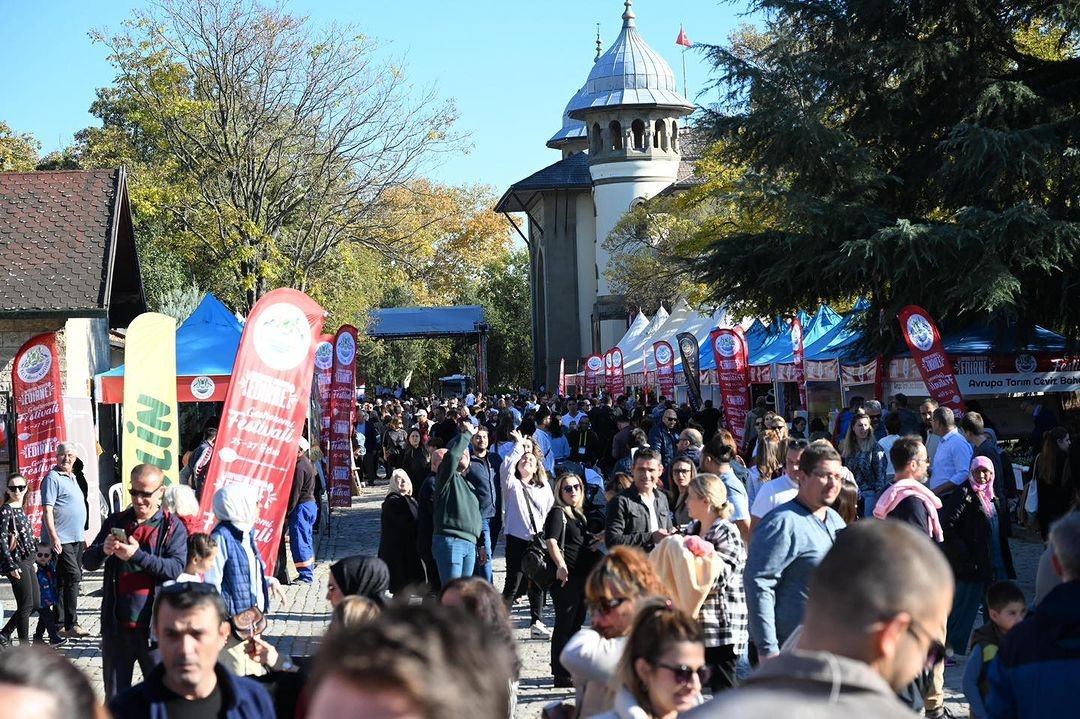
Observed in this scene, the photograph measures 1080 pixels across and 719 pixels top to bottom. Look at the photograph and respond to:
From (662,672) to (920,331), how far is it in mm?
14878

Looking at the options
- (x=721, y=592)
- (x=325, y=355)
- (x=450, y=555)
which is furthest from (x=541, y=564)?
(x=325, y=355)

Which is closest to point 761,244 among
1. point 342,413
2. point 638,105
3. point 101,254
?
point 342,413

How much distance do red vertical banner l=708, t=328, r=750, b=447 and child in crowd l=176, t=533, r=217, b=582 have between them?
1698cm

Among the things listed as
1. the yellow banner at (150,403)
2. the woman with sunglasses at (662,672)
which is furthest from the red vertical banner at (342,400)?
the woman with sunglasses at (662,672)

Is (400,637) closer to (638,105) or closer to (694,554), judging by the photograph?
(694,554)

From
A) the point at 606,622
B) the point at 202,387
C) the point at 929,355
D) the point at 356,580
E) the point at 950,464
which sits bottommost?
the point at 606,622

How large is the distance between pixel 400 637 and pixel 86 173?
811 inches

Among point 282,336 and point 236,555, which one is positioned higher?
point 282,336

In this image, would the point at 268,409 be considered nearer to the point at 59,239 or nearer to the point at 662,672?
the point at 662,672

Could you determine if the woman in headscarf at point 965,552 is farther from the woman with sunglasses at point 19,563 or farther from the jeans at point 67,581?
the jeans at point 67,581

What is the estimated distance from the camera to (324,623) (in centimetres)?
1264

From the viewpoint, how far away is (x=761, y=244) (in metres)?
23.3

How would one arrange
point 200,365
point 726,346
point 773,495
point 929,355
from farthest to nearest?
point 726,346 → point 200,365 → point 929,355 → point 773,495

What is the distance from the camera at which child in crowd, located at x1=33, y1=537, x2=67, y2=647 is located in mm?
11898
